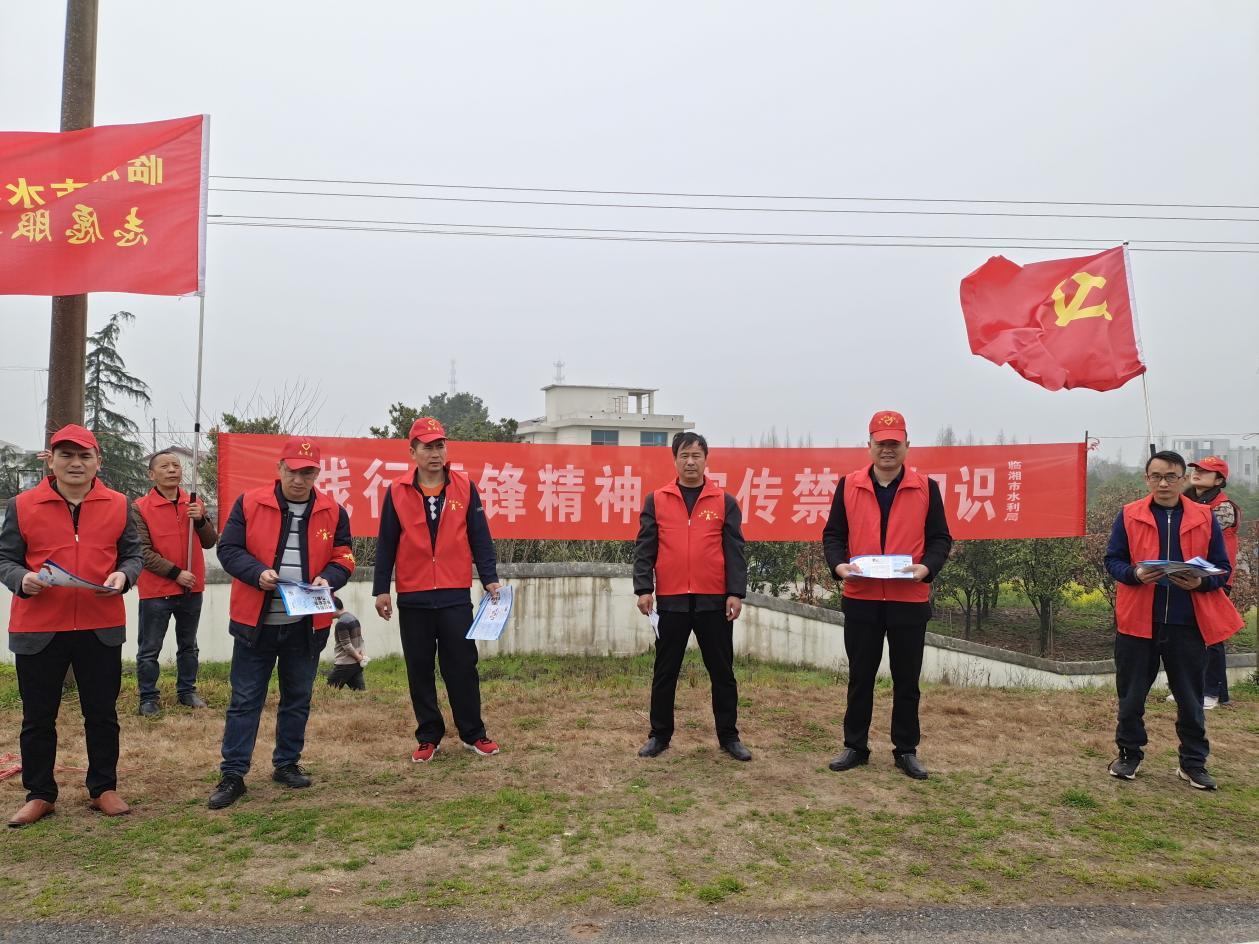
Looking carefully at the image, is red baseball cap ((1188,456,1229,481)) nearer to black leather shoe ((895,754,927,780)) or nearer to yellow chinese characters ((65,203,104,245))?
black leather shoe ((895,754,927,780))

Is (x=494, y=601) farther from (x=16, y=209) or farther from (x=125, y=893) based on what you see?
(x=16, y=209)

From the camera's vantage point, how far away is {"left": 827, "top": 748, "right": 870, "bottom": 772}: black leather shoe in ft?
16.6

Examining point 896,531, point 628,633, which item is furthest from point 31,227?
point 628,633

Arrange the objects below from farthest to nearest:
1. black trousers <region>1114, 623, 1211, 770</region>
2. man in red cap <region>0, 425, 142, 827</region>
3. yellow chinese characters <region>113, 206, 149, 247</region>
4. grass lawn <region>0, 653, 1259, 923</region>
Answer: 1. yellow chinese characters <region>113, 206, 149, 247</region>
2. black trousers <region>1114, 623, 1211, 770</region>
3. man in red cap <region>0, 425, 142, 827</region>
4. grass lawn <region>0, 653, 1259, 923</region>

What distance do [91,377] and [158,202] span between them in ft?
47.9

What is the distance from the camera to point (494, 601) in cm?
524

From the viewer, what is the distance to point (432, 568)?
507 centimetres

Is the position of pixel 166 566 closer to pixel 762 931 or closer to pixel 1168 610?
pixel 762 931

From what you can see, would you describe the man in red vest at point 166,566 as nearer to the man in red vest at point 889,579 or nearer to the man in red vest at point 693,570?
the man in red vest at point 693,570

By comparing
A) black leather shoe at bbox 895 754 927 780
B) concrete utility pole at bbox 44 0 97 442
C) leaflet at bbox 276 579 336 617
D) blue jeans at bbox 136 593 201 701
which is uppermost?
concrete utility pole at bbox 44 0 97 442

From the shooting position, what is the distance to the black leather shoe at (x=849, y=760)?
5.05m

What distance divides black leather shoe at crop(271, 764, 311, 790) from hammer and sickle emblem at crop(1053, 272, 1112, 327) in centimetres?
650

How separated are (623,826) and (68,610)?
2811 millimetres

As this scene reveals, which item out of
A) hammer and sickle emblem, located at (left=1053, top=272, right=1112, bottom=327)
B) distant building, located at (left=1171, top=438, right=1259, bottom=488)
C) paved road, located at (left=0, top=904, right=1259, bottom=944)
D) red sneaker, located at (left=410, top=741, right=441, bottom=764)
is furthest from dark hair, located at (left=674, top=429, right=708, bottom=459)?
distant building, located at (left=1171, top=438, right=1259, bottom=488)
